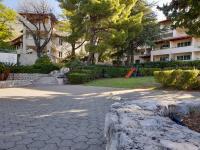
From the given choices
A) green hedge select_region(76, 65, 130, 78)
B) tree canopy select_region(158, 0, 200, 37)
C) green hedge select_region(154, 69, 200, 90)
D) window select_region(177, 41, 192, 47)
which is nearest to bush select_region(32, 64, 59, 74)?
green hedge select_region(76, 65, 130, 78)

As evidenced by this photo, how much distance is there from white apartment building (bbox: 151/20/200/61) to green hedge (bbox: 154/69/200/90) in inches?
1178

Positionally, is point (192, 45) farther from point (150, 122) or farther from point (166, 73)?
point (150, 122)

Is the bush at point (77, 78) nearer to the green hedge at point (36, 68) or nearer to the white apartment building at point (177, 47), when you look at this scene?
the green hedge at point (36, 68)

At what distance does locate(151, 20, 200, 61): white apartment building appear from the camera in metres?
45.4

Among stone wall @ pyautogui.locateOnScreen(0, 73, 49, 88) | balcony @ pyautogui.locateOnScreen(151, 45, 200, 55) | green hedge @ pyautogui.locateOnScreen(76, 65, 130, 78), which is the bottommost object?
stone wall @ pyautogui.locateOnScreen(0, 73, 49, 88)

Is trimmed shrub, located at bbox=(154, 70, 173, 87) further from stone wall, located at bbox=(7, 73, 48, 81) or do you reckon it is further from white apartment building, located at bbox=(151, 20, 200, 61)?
white apartment building, located at bbox=(151, 20, 200, 61)

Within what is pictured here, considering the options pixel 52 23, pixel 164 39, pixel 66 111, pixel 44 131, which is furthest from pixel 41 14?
pixel 44 131

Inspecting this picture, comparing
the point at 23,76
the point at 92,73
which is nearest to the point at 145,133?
the point at 92,73

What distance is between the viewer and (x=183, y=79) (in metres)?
15.5

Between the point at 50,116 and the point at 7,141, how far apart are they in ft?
8.03

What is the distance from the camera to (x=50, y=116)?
7359 millimetres

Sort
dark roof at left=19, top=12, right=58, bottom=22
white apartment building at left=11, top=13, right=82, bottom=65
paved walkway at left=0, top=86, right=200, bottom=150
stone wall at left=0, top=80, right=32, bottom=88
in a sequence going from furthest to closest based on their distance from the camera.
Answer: white apartment building at left=11, top=13, right=82, bottom=65 → dark roof at left=19, top=12, right=58, bottom=22 → stone wall at left=0, top=80, right=32, bottom=88 → paved walkway at left=0, top=86, right=200, bottom=150

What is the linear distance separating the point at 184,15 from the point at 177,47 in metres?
40.5

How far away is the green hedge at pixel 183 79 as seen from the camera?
1530cm
